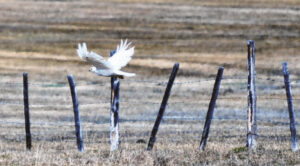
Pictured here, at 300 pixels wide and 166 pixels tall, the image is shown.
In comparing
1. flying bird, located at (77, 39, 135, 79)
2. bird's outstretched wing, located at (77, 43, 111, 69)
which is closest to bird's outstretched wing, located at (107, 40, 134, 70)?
flying bird, located at (77, 39, 135, 79)

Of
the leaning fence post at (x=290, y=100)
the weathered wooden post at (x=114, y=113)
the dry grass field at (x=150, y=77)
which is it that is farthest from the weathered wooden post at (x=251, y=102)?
the weathered wooden post at (x=114, y=113)

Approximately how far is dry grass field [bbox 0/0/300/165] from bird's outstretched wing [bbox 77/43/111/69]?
114cm

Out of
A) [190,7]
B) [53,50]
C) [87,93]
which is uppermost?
[190,7]

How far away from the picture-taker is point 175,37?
1677 inches

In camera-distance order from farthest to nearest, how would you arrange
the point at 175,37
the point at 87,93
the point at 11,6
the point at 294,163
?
the point at 11,6
the point at 175,37
the point at 87,93
the point at 294,163

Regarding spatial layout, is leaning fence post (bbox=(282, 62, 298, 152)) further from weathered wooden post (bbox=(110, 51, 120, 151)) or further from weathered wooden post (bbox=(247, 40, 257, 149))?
weathered wooden post (bbox=(110, 51, 120, 151))

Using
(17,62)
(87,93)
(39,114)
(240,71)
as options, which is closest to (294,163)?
(39,114)

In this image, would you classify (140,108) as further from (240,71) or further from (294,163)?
(294,163)

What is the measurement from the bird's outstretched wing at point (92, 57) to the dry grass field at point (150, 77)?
3.75 feet

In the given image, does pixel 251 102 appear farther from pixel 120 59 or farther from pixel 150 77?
pixel 150 77

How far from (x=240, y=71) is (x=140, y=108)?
422 inches

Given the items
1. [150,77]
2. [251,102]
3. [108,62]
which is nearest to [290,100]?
[251,102]

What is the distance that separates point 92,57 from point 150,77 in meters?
21.0

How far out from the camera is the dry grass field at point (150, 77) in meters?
12.1
